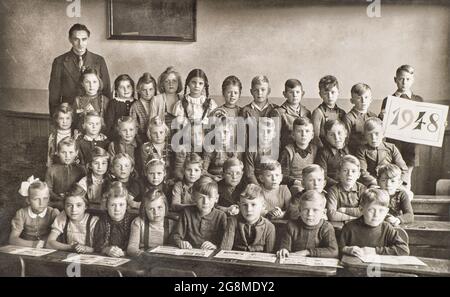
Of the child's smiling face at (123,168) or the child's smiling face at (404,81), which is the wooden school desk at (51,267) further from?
the child's smiling face at (404,81)

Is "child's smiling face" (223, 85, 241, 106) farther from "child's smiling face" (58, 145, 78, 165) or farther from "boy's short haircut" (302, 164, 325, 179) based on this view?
"child's smiling face" (58, 145, 78, 165)

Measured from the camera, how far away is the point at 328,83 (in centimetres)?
323

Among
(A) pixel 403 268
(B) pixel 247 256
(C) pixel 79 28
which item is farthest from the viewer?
(C) pixel 79 28

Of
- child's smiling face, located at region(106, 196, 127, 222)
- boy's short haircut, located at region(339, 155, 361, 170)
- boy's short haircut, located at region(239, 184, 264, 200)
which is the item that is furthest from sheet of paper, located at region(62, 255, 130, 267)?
boy's short haircut, located at region(339, 155, 361, 170)

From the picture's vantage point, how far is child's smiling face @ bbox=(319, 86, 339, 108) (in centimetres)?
323

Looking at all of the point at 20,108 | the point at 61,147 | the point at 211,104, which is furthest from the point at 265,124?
the point at 20,108

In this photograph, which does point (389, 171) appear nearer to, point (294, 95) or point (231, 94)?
point (294, 95)

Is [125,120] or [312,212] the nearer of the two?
[312,212]

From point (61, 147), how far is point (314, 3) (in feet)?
6.06

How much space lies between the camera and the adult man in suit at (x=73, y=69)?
3378mm

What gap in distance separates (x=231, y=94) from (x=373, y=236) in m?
1.21

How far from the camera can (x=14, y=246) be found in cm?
336

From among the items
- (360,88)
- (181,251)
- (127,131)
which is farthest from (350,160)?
(127,131)
